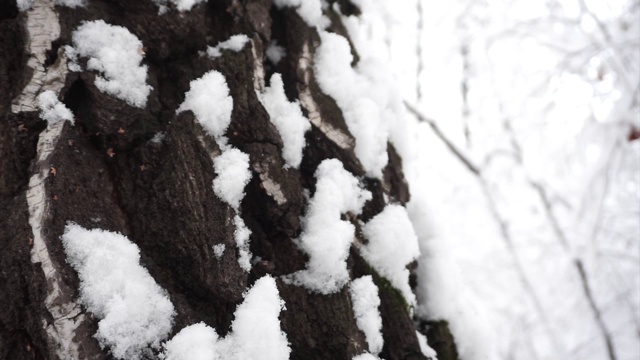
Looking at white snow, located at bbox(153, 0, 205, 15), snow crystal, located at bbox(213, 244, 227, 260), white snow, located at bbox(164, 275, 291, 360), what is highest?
white snow, located at bbox(153, 0, 205, 15)

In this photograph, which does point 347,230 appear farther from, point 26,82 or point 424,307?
point 26,82

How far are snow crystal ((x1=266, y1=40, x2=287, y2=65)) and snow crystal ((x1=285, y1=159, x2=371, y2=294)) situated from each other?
0.56 m

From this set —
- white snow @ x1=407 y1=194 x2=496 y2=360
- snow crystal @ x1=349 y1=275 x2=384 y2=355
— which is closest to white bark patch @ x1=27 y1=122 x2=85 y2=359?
snow crystal @ x1=349 y1=275 x2=384 y2=355

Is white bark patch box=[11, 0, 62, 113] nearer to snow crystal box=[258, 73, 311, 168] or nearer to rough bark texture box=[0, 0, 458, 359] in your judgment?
rough bark texture box=[0, 0, 458, 359]

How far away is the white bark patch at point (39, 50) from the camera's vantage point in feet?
3.57

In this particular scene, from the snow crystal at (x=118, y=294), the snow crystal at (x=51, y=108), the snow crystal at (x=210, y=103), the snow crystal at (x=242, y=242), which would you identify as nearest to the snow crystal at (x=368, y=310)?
the snow crystal at (x=242, y=242)

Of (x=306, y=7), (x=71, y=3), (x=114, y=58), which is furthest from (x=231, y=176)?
(x=306, y=7)

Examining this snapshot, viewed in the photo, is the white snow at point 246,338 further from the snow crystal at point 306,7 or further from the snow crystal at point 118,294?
the snow crystal at point 306,7

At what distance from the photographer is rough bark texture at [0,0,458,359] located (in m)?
0.97

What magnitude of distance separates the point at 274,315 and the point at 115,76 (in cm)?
99

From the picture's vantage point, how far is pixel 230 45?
4.63ft

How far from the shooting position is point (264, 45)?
1526mm

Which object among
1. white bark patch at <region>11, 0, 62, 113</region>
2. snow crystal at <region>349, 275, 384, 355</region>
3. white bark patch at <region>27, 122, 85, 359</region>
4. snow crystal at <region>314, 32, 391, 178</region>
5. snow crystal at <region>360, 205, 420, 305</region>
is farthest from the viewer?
snow crystal at <region>314, 32, 391, 178</region>

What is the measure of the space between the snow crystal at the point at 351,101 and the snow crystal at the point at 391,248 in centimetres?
25
